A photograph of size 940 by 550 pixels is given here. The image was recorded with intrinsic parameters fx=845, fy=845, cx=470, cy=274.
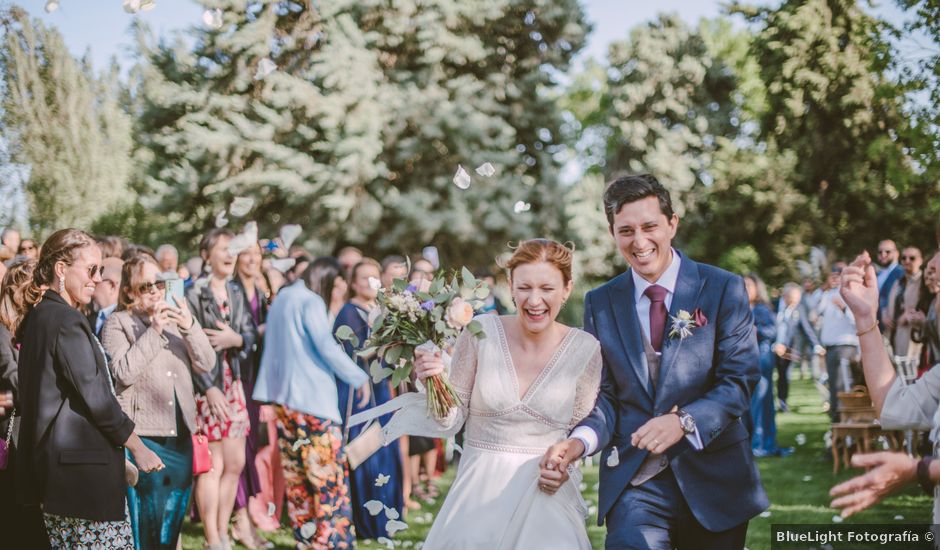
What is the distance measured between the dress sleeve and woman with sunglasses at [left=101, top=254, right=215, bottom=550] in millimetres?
2749

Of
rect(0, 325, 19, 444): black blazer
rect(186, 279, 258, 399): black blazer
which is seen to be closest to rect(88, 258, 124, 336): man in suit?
rect(186, 279, 258, 399): black blazer

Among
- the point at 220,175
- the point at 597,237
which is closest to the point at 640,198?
the point at 220,175

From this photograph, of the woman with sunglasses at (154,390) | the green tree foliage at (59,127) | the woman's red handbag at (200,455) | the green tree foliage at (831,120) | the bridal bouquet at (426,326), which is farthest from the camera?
the green tree foliage at (831,120)

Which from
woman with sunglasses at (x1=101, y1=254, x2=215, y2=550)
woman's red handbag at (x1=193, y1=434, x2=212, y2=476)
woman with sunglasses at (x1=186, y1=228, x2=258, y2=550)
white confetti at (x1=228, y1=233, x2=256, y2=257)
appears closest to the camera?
woman with sunglasses at (x1=101, y1=254, x2=215, y2=550)

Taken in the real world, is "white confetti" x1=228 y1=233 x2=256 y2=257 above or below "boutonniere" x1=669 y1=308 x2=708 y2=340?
above

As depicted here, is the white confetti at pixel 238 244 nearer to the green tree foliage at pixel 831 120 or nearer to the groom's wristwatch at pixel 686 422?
the groom's wristwatch at pixel 686 422

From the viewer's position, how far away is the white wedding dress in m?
3.81

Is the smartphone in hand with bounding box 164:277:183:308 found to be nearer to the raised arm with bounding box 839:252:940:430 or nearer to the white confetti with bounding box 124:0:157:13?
the white confetti with bounding box 124:0:157:13

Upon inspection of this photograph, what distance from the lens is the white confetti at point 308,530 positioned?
6.66 metres

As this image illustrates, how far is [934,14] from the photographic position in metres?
8.72

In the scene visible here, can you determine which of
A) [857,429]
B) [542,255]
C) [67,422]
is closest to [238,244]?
[67,422]

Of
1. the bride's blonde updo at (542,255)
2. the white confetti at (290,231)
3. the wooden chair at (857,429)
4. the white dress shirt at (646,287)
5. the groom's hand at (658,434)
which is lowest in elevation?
the wooden chair at (857,429)

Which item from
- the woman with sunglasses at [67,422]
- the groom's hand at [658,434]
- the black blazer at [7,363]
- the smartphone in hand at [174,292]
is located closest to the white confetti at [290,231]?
the smartphone in hand at [174,292]

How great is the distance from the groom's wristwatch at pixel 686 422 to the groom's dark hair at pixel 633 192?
96 centimetres
